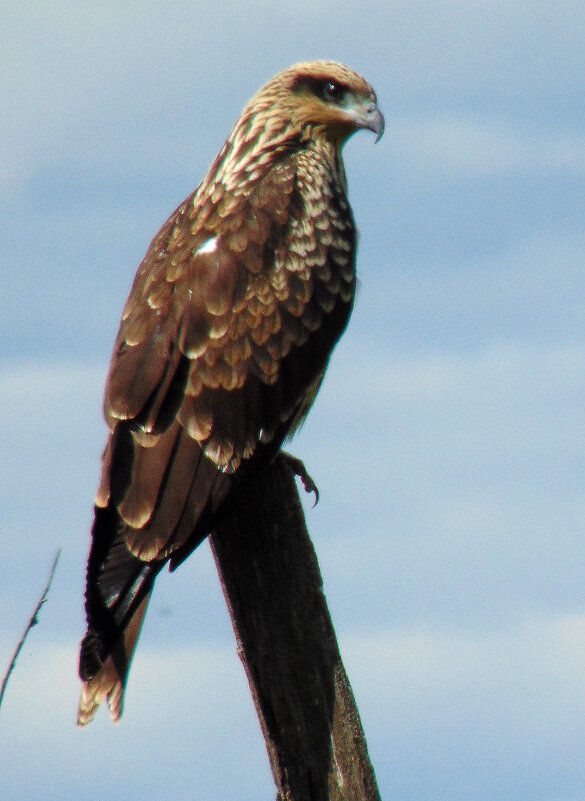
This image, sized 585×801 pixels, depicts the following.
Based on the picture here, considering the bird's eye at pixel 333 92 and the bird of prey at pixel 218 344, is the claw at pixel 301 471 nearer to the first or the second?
the bird of prey at pixel 218 344

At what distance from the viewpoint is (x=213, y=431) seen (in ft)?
17.6

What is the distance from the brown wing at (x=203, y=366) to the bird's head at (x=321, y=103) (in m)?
0.40

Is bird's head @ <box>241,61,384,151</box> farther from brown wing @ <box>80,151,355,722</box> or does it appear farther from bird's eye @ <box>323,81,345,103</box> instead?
brown wing @ <box>80,151,355,722</box>

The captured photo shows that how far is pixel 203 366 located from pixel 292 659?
136 cm

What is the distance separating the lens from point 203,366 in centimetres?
545

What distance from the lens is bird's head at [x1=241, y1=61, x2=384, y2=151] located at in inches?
268

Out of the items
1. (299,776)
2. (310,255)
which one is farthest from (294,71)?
(299,776)

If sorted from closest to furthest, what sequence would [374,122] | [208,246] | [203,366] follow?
[203,366] → [208,246] → [374,122]

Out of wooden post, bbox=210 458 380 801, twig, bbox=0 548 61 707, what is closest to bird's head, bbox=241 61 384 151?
wooden post, bbox=210 458 380 801

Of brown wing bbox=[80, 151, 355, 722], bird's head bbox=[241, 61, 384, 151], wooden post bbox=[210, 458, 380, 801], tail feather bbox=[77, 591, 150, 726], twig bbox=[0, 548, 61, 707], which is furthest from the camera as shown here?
bird's head bbox=[241, 61, 384, 151]

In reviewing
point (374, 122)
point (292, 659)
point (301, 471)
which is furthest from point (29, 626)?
point (374, 122)

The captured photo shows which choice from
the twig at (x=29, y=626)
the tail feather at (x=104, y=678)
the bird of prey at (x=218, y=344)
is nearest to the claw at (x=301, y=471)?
the bird of prey at (x=218, y=344)

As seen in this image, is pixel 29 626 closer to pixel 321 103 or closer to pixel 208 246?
pixel 208 246

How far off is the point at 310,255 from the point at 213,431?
1138mm
